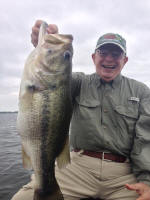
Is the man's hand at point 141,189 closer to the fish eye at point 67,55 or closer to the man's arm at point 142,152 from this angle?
the man's arm at point 142,152

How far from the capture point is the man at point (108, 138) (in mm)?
3668

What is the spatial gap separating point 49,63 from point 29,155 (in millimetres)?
1240

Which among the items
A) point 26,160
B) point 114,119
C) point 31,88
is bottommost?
point 26,160

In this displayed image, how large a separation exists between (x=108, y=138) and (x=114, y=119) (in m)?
0.37

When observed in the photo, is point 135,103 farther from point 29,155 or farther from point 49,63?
point 29,155

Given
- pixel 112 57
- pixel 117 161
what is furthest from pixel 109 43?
pixel 117 161

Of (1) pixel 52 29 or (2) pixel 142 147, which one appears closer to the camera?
(1) pixel 52 29

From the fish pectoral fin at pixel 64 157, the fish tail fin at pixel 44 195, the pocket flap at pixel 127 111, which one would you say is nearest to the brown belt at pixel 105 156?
the pocket flap at pixel 127 111

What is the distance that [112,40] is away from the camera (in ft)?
13.3

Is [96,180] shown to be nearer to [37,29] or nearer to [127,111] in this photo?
[127,111]

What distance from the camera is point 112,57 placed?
4051 millimetres

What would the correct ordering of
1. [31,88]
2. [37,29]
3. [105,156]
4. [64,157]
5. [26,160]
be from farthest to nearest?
1. [105,156]
2. [37,29]
3. [64,157]
4. [26,160]
5. [31,88]

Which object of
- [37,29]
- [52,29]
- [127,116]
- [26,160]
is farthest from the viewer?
[127,116]

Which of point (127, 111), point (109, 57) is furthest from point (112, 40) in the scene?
point (127, 111)
